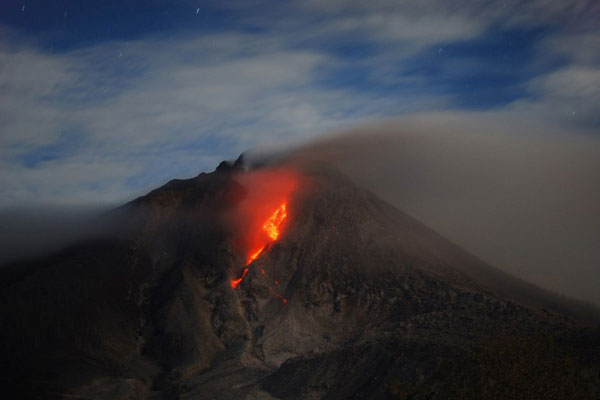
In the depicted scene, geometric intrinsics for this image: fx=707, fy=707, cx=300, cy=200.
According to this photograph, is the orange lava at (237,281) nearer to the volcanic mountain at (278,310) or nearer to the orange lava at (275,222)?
the volcanic mountain at (278,310)

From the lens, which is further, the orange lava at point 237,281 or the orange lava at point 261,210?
the orange lava at point 261,210

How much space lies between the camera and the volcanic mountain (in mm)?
66688

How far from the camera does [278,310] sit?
9512 centimetres

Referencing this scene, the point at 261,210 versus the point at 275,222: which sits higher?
the point at 261,210

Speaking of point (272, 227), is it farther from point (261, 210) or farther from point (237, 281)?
point (237, 281)

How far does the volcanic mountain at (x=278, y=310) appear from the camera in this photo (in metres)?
66.7

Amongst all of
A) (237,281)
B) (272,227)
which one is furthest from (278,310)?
(272,227)

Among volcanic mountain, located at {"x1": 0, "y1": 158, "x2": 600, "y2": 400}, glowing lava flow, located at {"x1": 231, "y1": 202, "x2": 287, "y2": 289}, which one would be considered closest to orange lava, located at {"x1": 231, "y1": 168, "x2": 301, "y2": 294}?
glowing lava flow, located at {"x1": 231, "y1": 202, "x2": 287, "y2": 289}

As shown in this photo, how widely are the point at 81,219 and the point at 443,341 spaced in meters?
78.1

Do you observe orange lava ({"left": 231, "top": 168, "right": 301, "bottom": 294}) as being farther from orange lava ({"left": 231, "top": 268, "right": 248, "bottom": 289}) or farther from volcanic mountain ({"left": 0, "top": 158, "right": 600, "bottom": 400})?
volcanic mountain ({"left": 0, "top": 158, "right": 600, "bottom": 400})

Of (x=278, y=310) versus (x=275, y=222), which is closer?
(x=278, y=310)

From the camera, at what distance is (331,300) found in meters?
94.9

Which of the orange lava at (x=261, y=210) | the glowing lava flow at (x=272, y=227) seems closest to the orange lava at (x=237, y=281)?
the orange lava at (x=261, y=210)

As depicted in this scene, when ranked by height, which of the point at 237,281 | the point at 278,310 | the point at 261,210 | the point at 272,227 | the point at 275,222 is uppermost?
the point at 261,210
